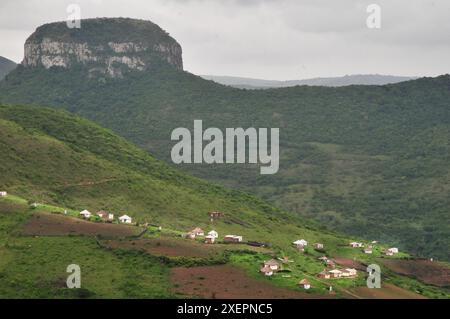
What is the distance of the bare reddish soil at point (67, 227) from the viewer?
110 metres

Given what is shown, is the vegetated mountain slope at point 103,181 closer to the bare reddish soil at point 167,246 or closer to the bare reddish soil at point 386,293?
the bare reddish soil at point 167,246

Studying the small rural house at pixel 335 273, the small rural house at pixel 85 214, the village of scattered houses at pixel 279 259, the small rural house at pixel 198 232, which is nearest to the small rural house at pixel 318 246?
the village of scattered houses at pixel 279 259

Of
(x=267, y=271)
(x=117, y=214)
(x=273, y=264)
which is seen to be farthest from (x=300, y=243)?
(x=267, y=271)

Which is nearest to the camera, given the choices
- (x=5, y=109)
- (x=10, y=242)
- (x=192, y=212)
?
(x=10, y=242)

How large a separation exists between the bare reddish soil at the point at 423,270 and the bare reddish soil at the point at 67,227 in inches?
1427

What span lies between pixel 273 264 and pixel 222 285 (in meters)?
8.98

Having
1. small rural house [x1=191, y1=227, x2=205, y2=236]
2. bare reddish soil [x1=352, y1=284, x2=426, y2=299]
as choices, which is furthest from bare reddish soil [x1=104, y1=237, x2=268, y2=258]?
bare reddish soil [x1=352, y1=284, x2=426, y2=299]

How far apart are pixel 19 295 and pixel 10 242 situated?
45.2ft

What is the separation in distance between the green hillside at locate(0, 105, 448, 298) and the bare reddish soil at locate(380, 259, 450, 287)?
190 cm

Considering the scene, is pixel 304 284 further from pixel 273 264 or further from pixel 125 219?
pixel 125 219

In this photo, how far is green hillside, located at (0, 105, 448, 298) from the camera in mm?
99312

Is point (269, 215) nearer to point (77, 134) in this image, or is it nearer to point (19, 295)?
point (77, 134)
